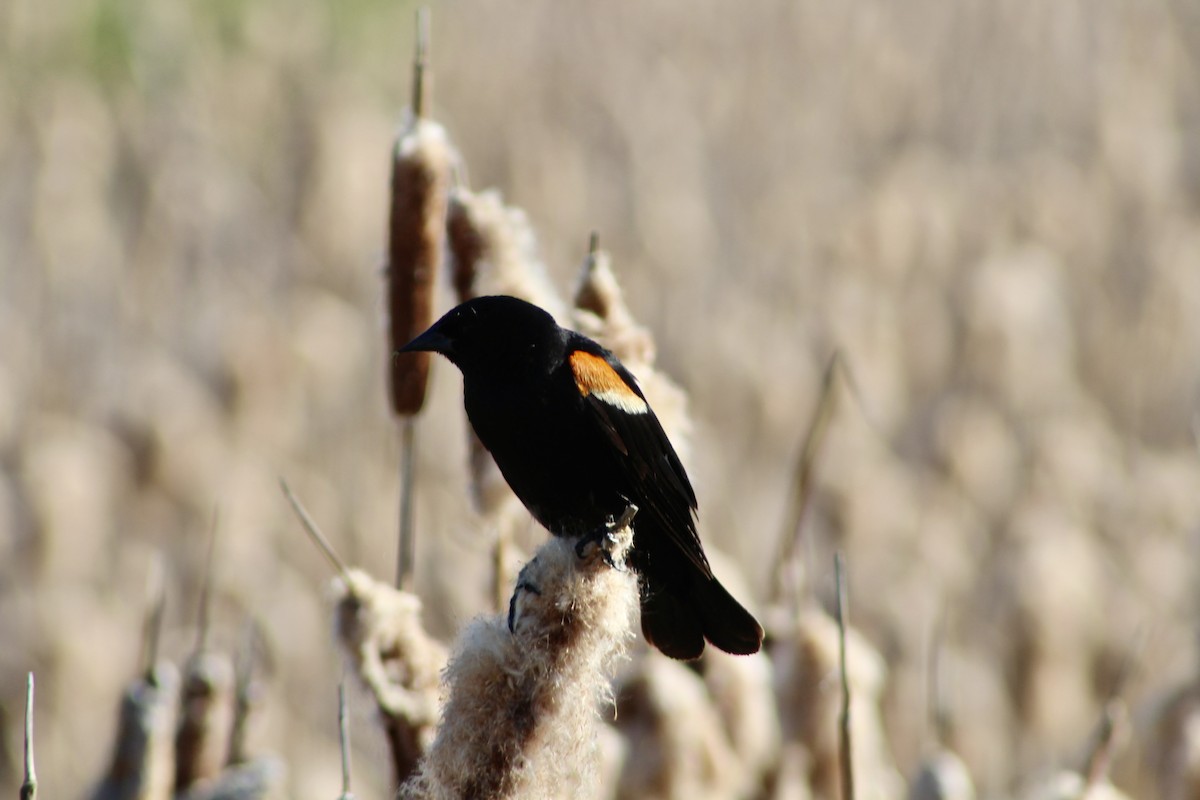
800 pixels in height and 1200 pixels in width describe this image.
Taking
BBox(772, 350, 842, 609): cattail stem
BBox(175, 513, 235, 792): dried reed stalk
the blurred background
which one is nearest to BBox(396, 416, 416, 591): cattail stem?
BBox(175, 513, 235, 792): dried reed stalk

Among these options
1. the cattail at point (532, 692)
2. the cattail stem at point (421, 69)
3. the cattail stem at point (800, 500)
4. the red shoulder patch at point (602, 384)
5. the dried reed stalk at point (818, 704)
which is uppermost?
the cattail stem at point (421, 69)

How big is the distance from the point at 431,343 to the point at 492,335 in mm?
70

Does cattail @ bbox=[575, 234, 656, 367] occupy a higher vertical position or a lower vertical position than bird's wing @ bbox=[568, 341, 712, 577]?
higher

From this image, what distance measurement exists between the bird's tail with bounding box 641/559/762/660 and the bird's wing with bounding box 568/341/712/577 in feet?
0.16

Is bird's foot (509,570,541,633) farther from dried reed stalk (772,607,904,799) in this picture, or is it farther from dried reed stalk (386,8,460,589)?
dried reed stalk (772,607,904,799)

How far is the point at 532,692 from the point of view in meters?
1.09

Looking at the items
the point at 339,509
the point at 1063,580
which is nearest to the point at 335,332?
the point at 339,509

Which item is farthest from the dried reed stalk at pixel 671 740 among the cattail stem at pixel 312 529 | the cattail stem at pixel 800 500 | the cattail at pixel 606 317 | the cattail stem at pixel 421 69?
the cattail stem at pixel 421 69

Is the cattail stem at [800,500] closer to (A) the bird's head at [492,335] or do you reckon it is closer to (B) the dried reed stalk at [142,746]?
(A) the bird's head at [492,335]

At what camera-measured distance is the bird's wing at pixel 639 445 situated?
144 centimetres

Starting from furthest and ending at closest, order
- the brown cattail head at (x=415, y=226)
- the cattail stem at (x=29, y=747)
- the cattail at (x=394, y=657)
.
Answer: the brown cattail head at (x=415, y=226)
the cattail at (x=394, y=657)
the cattail stem at (x=29, y=747)

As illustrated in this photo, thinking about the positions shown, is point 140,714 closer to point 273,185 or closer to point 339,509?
point 339,509

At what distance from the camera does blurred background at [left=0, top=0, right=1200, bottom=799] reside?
141 inches

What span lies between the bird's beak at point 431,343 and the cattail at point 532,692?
379 millimetres
